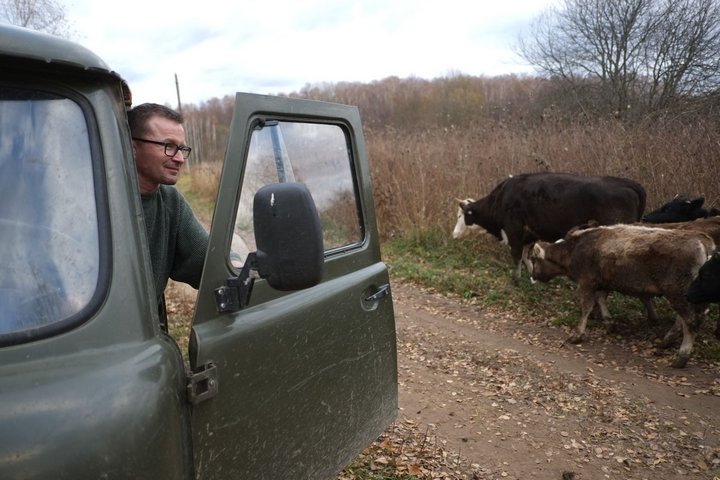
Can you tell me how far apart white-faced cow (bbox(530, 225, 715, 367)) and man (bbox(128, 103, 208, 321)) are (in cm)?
519

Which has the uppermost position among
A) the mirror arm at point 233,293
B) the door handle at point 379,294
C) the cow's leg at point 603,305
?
the mirror arm at point 233,293

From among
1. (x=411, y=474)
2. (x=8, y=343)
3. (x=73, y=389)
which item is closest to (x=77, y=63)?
(x=8, y=343)

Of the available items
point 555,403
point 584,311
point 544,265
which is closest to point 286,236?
point 555,403

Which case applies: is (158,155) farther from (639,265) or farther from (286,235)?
(639,265)

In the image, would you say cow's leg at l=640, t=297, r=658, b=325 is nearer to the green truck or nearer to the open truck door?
the open truck door

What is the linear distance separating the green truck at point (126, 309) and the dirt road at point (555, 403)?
8.76 feet

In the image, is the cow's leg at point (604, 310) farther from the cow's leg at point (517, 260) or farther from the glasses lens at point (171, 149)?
the glasses lens at point (171, 149)

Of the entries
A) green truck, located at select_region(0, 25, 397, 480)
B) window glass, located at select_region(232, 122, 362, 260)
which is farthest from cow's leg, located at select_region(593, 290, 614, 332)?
green truck, located at select_region(0, 25, 397, 480)

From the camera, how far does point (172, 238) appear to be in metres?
Result: 2.75

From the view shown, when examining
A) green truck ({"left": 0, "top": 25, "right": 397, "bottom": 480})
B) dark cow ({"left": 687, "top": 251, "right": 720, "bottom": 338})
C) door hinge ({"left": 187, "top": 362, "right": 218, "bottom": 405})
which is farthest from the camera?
dark cow ({"left": 687, "top": 251, "right": 720, "bottom": 338})

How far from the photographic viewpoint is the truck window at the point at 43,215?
1405 mm

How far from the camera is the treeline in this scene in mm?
8789

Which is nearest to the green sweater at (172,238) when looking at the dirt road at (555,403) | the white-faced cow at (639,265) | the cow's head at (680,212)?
the dirt road at (555,403)

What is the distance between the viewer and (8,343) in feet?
4.42
